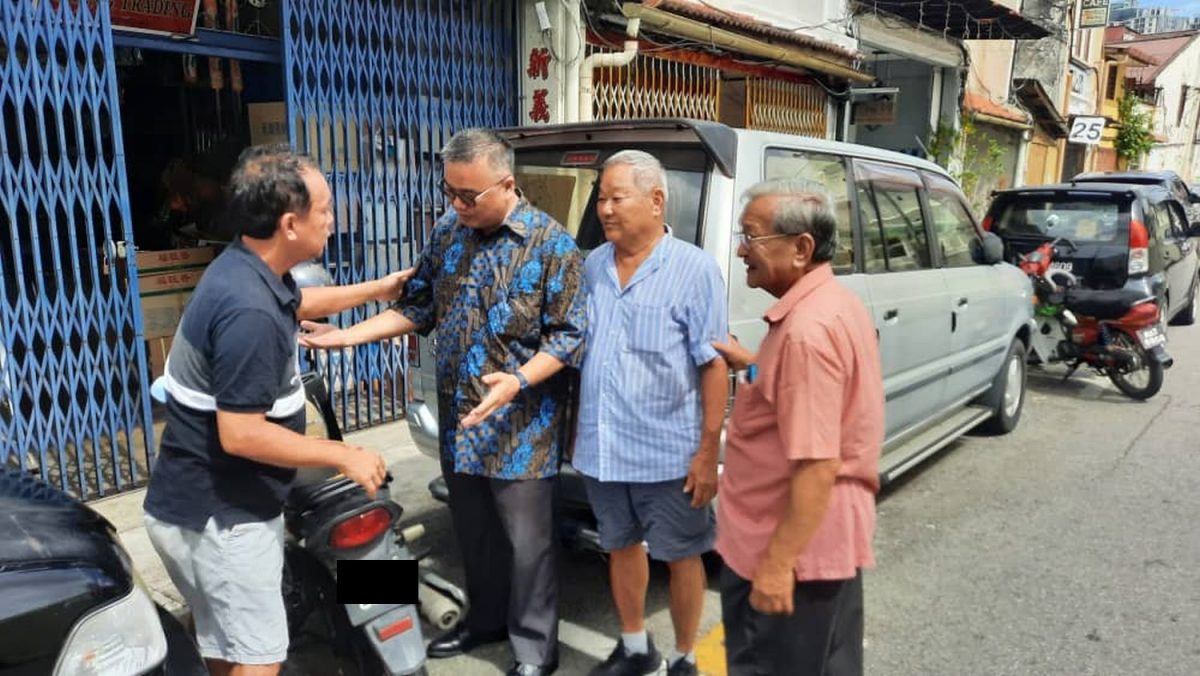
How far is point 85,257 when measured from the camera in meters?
4.48

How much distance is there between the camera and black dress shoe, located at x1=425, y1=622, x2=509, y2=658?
9.87 feet

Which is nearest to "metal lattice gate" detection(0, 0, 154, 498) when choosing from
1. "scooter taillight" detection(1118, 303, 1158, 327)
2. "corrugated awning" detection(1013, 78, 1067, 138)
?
"scooter taillight" detection(1118, 303, 1158, 327)

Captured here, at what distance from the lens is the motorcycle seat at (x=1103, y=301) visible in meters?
6.44

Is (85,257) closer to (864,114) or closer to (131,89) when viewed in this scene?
(131,89)

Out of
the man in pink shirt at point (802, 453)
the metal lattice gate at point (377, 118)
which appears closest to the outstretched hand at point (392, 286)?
the man in pink shirt at point (802, 453)

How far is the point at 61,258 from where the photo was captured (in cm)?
398

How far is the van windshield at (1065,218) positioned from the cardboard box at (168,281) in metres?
6.45

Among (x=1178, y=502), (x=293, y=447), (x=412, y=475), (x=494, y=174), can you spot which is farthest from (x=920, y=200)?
(x=293, y=447)

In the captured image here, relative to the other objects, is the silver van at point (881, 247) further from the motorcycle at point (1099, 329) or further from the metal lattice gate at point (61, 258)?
the metal lattice gate at point (61, 258)

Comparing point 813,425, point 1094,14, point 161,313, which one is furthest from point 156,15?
point 1094,14

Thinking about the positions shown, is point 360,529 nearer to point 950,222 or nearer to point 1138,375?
point 950,222

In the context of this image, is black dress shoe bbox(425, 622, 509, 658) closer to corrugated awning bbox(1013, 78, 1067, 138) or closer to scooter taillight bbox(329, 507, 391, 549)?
scooter taillight bbox(329, 507, 391, 549)

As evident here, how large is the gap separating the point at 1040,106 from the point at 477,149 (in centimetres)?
2011

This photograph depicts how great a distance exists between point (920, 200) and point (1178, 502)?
2094 mm
